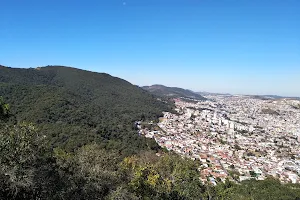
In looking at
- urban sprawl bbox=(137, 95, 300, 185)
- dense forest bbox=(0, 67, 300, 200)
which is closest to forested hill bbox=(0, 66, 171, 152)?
dense forest bbox=(0, 67, 300, 200)

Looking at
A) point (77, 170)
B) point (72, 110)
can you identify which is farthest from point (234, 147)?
point (77, 170)

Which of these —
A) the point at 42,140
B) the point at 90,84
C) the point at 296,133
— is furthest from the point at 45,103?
the point at 296,133

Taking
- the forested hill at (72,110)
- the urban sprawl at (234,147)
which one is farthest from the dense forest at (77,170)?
the urban sprawl at (234,147)

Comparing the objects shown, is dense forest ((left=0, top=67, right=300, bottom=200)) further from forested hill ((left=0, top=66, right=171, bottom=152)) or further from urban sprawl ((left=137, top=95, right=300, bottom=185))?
urban sprawl ((left=137, top=95, right=300, bottom=185))

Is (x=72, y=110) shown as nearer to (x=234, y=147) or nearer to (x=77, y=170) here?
(x=234, y=147)

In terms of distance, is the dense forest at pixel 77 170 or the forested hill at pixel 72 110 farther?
the forested hill at pixel 72 110

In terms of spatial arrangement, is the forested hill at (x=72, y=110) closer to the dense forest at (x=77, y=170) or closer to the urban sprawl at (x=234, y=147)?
the dense forest at (x=77, y=170)

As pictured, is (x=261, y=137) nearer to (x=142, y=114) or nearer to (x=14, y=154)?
(x=142, y=114)

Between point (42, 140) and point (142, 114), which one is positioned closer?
point (42, 140)
